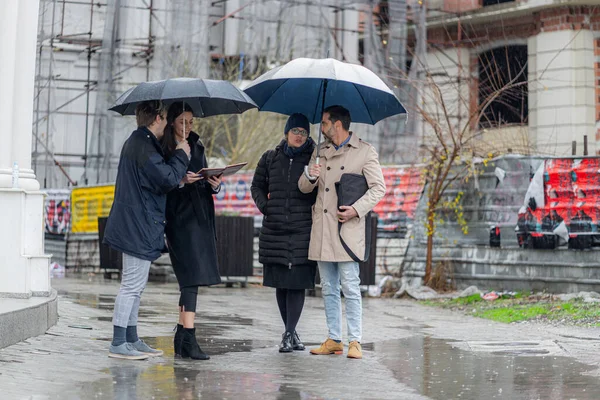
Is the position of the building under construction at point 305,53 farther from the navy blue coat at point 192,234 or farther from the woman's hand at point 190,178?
the woman's hand at point 190,178

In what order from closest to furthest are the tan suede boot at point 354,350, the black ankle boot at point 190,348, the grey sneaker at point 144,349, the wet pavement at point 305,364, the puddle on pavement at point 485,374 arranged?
the wet pavement at point 305,364 < the puddle on pavement at point 485,374 < the black ankle boot at point 190,348 < the grey sneaker at point 144,349 < the tan suede boot at point 354,350

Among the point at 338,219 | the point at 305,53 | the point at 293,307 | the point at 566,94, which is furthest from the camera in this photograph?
the point at 305,53

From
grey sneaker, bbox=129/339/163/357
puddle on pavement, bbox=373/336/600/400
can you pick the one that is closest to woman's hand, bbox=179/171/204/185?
grey sneaker, bbox=129/339/163/357

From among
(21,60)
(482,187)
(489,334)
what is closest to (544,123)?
(482,187)

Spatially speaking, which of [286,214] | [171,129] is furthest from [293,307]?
[171,129]

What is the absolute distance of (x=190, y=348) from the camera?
24.6 ft

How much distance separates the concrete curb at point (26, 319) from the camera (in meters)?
7.69

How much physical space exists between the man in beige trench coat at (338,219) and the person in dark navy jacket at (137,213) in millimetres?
1209

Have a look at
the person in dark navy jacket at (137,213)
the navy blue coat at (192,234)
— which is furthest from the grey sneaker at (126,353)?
the navy blue coat at (192,234)

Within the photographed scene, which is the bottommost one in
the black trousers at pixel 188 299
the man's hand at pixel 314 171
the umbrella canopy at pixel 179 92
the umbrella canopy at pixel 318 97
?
the black trousers at pixel 188 299

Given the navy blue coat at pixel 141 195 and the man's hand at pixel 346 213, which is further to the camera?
the man's hand at pixel 346 213

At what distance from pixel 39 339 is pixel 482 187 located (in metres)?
8.47

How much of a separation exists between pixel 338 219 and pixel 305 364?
1192 millimetres

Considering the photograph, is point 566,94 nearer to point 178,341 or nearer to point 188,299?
point 188,299
